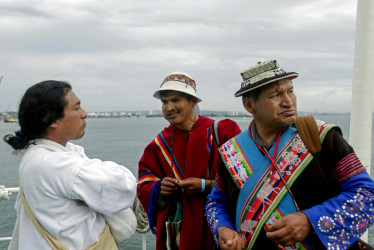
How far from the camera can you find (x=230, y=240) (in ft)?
5.76

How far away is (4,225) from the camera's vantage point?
14.4 m

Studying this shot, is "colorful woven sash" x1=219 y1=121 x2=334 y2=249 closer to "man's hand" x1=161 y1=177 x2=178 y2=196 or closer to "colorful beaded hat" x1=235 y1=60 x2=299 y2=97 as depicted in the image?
"colorful beaded hat" x1=235 y1=60 x2=299 y2=97

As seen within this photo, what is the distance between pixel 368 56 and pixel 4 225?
15.4 m

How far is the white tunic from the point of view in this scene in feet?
5.65

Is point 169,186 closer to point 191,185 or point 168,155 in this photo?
point 191,185

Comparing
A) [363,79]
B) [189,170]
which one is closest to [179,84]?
[189,170]

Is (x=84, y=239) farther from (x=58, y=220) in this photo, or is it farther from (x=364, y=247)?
(x=364, y=247)

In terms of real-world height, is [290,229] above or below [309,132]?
below

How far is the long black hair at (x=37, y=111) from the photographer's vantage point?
1847 millimetres

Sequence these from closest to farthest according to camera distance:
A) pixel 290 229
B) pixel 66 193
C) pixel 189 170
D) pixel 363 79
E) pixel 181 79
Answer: pixel 290 229 < pixel 66 193 < pixel 189 170 < pixel 181 79 < pixel 363 79

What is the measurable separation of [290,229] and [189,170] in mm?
1146

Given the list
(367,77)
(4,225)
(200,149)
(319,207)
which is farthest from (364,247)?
(4,225)

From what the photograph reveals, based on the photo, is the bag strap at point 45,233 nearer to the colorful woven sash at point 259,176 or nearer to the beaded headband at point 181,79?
the colorful woven sash at point 259,176

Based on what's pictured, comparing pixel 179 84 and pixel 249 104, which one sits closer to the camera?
pixel 249 104
